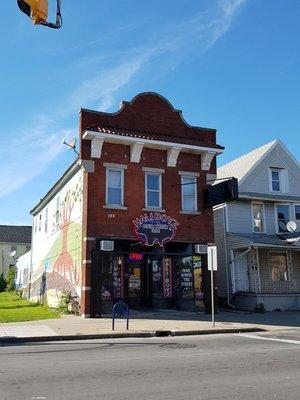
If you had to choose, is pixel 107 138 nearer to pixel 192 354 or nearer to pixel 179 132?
pixel 179 132

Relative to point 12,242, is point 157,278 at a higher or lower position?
lower

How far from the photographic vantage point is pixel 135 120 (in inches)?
895

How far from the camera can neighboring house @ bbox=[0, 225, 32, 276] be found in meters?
75.6

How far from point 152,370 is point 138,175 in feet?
47.4

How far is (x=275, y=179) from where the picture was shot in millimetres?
29219

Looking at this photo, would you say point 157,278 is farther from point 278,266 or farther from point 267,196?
point 267,196

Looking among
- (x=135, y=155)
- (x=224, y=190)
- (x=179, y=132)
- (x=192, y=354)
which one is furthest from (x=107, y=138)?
(x=192, y=354)

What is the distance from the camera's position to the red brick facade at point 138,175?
2114 cm

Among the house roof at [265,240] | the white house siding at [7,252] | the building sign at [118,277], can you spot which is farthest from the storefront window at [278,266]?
the white house siding at [7,252]

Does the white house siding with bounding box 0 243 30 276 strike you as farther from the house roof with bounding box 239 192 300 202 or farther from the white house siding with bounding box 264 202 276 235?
the house roof with bounding box 239 192 300 202

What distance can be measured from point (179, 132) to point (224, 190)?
12.4 feet

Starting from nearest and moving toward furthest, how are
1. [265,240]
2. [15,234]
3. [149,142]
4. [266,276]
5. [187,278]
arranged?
→ [149,142] < [187,278] < [265,240] < [266,276] < [15,234]

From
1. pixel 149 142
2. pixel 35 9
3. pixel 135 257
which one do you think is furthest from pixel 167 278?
pixel 35 9

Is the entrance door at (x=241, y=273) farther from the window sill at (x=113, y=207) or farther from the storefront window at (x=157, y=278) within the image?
the window sill at (x=113, y=207)
